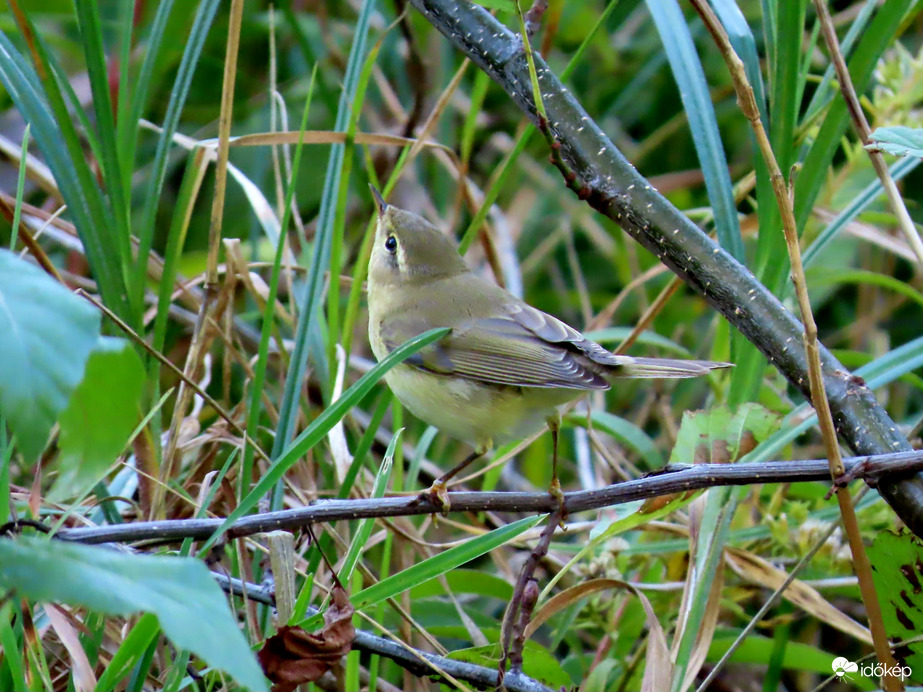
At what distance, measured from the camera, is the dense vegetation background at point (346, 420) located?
104cm

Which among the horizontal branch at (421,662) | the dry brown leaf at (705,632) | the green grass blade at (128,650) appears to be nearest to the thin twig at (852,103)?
the dry brown leaf at (705,632)

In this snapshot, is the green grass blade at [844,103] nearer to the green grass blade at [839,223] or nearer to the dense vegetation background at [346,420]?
the dense vegetation background at [346,420]

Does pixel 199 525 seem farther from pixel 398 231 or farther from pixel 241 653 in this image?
pixel 398 231

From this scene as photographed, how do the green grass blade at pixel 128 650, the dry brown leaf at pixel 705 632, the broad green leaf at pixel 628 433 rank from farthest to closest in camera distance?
the broad green leaf at pixel 628 433 → the dry brown leaf at pixel 705 632 → the green grass blade at pixel 128 650

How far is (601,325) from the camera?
319 centimetres

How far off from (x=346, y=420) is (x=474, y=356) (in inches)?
19.0

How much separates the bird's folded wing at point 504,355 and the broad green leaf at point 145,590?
122 cm

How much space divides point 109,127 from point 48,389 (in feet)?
4.19

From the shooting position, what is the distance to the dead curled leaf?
1340 millimetres

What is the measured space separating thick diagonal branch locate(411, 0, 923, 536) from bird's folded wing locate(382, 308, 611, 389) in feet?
1.40

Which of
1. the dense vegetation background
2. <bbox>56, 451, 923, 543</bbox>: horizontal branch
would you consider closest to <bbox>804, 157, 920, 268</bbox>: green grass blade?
the dense vegetation background

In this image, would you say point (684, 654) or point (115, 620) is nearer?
point (684, 654)

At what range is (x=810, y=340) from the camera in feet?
4.36

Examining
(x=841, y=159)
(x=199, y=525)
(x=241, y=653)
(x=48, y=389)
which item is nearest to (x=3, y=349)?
(x=48, y=389)
